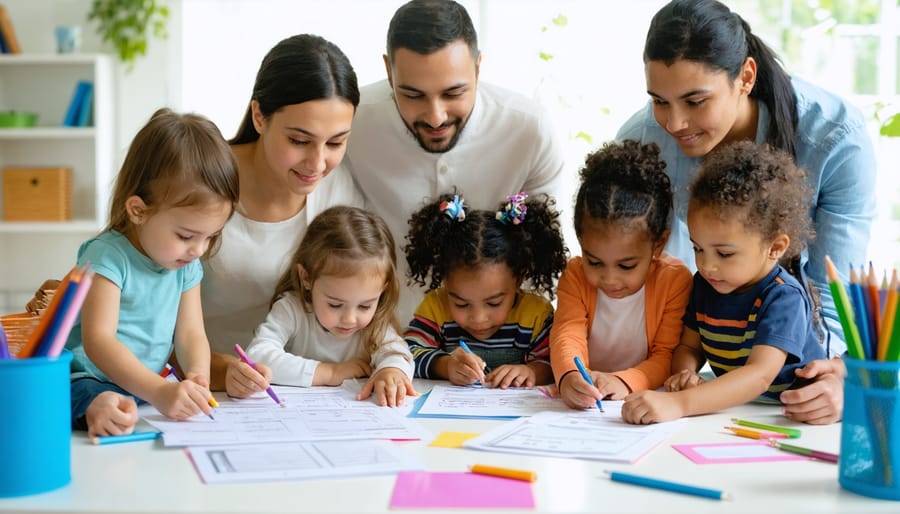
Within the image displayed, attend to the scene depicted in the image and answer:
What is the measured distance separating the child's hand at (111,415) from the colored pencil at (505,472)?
50 cm

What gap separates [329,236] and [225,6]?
10.5ft

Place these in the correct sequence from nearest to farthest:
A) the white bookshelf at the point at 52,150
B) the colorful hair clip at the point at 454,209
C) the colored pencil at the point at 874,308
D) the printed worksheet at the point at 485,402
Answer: the colored pencil at the point at 874,308
the printed worksheet at the point at 485,402
the colorful hair clip at the point at 454,209
the white bookshelf at the point at 52,150

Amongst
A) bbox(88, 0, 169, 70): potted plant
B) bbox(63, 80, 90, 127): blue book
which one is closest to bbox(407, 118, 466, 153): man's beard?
bbox(88, 0, 169, 70): potted plant

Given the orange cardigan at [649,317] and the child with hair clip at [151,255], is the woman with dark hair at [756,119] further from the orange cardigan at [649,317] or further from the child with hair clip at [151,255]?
the child with hair clip at [151,255]

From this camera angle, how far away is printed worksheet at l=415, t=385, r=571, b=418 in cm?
141

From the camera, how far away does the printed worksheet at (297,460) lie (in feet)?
3.47

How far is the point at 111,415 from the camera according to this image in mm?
1218

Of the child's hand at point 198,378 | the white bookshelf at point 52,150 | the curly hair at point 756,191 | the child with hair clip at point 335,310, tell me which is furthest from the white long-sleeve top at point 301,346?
the white bookshelf at point 52,150

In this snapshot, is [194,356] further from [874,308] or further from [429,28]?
[874,308]

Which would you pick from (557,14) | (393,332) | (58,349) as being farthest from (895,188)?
(58,349)

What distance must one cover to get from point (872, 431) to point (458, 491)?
499mm

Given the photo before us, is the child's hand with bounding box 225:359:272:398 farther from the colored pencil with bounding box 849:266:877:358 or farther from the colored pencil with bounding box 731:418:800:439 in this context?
the colored pencil with bounding box 849:266:877:358

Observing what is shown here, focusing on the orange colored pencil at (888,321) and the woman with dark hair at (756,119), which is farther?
the woman with dark hair at (756,119)

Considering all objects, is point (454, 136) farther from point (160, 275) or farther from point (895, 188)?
point (895, 188)
